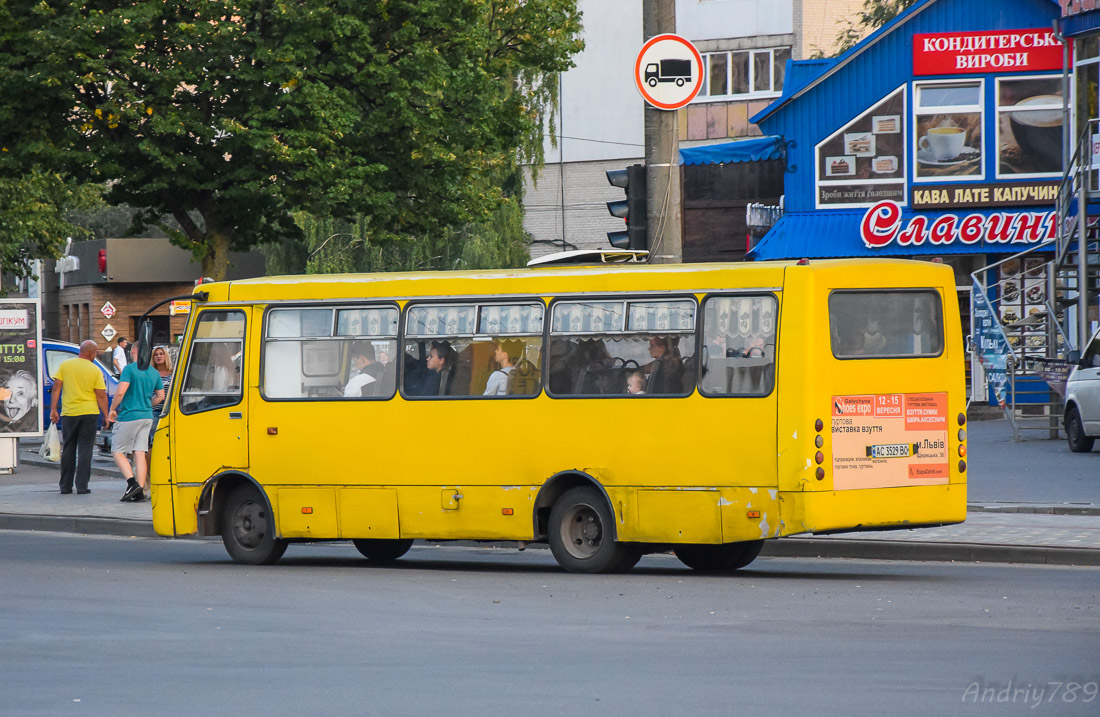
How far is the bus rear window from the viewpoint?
1285 cm

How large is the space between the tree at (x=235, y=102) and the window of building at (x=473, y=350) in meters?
9.71

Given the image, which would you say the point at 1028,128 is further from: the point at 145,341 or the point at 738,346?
the point at 145,341

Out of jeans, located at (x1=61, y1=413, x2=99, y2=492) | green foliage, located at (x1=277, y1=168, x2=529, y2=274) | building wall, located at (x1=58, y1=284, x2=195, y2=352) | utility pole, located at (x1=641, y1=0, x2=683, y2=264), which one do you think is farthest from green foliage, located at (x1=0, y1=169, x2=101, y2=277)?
utility pole, located at (x1=641, y1=0, x2=683, y2=264)

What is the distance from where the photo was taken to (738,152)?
119ft

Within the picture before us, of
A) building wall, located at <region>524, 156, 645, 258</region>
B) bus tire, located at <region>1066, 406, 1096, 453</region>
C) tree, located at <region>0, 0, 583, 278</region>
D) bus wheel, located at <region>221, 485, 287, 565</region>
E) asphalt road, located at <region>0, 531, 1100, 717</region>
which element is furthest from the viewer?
building wall, located at <region>524, 156, 645, 258</region>

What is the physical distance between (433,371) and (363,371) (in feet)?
2.13

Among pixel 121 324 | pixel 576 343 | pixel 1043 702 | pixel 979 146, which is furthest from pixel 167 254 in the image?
pixel 1043 702

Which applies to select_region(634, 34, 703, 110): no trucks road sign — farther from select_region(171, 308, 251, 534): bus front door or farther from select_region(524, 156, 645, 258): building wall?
select_region(524, 156, 645, 258): building wall

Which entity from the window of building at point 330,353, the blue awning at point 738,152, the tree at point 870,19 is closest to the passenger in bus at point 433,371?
the window of building at point 330,353

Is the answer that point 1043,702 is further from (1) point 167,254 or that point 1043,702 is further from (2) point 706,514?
(1) point 167,254

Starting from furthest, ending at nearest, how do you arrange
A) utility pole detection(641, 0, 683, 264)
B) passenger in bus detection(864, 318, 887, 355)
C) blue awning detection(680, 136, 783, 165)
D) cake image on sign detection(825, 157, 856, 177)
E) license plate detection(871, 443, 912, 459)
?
blue awning detection(680, 136, 783, 165) → cake image on sign detection(825, 157, 856, 177) → utility pole detection(641, 0, 683, 264) → passenger in bus detection(864, 318, 887, 355) → license plate detection(871, 443, 912, 459)

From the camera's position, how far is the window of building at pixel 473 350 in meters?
13.7

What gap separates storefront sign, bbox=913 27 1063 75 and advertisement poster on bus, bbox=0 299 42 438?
17.3 metres

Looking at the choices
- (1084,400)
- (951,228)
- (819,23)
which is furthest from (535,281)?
(819,23)
